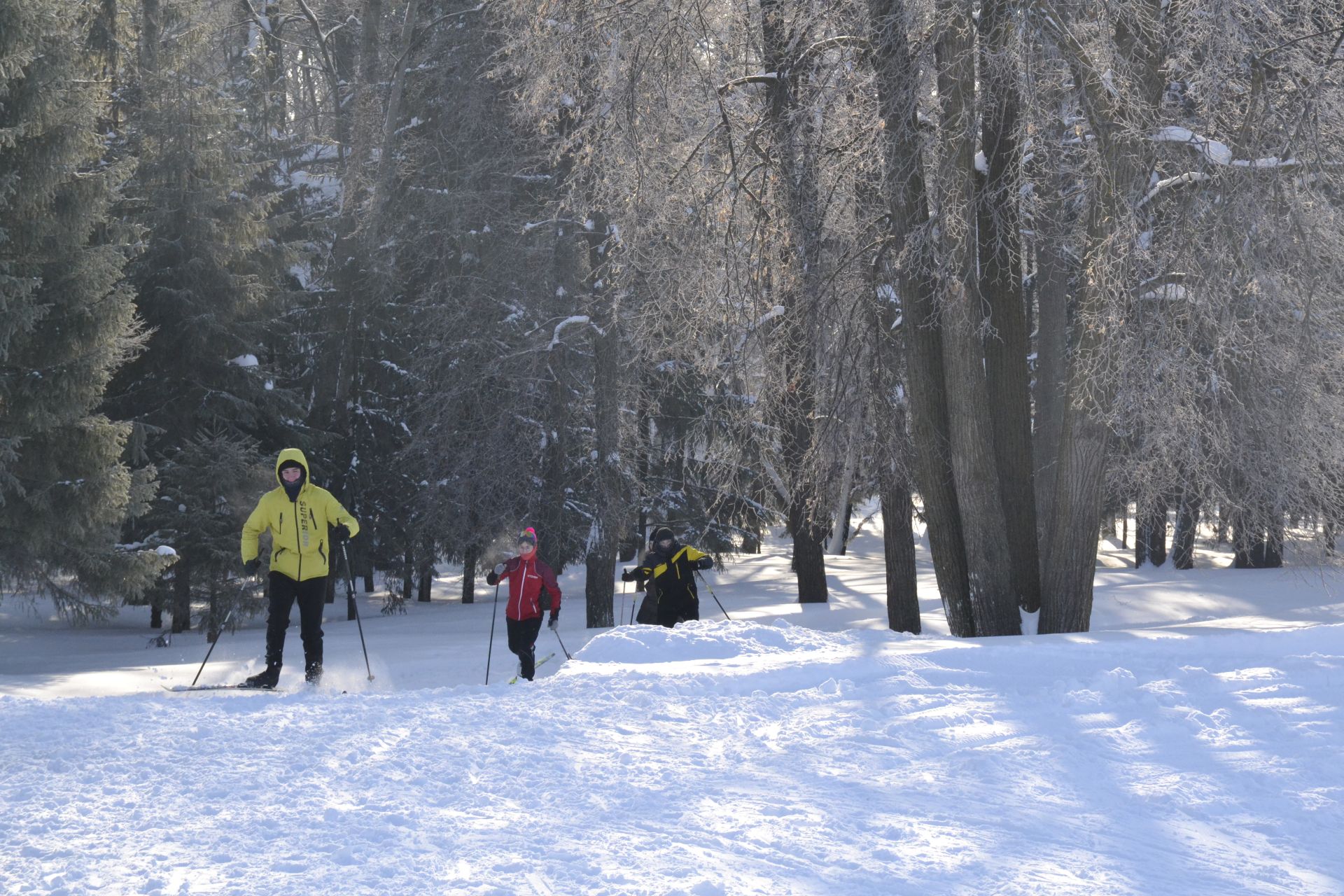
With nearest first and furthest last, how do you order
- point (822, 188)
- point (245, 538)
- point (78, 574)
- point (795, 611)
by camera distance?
point (245, 538) → point (822, 188) → point (78, 574) → point (795, 611)

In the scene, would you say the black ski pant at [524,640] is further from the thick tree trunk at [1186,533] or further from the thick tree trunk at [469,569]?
the thick tree trunk at [469,569]

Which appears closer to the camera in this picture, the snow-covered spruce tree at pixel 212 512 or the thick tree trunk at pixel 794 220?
the thick tree trunk at pixel 794 220

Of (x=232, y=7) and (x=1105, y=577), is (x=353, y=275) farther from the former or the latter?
(x=1105, y=577)

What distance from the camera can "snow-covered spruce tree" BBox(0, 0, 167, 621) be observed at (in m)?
14.0

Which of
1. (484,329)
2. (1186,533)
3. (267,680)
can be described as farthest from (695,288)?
(1186,533)

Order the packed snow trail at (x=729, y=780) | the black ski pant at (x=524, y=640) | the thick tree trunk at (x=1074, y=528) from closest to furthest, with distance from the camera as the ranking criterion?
the packed snow trail at (x=729, y=780), the thick tree trunk at (x=1074, y=528), the black ski pant at (x=524, y=640)

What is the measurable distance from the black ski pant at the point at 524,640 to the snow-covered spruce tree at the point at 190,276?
1149cm

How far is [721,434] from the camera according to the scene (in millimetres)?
20734

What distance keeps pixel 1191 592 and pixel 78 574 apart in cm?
1755

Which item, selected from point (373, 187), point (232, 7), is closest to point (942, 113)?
point (373, 187)

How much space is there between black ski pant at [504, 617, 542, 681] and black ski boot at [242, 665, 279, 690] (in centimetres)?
240

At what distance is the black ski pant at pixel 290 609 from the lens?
29.0 feet

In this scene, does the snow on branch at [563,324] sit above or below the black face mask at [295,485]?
above

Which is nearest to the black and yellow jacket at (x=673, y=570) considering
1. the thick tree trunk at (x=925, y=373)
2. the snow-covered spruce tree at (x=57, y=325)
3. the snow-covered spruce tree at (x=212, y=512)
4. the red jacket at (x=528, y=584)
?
the red jacket at (x=528, y=584)
